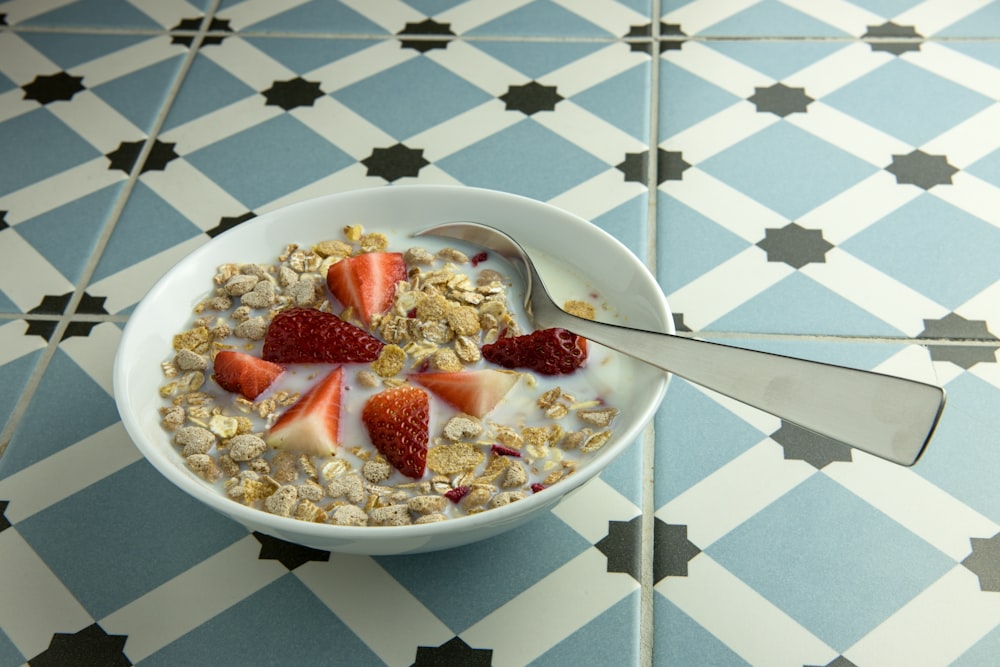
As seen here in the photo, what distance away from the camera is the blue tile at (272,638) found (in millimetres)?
649

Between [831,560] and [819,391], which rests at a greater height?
[819,391]

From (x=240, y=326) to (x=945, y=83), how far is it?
86 cm

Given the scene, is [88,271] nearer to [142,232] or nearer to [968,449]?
[142,232]

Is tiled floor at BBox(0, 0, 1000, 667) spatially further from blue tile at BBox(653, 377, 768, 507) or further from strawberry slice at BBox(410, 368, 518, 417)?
strawberry slice at BBox(410, 368, 518, 417)

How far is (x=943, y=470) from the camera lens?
2.45 feet

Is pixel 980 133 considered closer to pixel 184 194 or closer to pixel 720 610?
pixel 720 610

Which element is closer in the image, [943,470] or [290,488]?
[290,488]

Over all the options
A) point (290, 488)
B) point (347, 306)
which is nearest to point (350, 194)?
point (347, 306)

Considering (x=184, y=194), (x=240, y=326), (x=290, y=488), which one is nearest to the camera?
(x=290, y=488)

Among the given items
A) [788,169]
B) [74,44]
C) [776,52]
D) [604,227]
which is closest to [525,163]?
[604,227]

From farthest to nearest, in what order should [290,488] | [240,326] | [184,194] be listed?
[184,194]
[240,326]
[290,488]

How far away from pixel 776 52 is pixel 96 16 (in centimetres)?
89

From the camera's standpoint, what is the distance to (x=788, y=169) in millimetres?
1025

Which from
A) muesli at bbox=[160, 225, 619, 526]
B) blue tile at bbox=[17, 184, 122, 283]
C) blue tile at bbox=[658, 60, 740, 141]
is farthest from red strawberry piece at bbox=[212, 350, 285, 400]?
blue tile at bbox=[658, 60, 740, 141]
